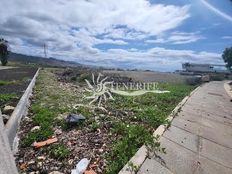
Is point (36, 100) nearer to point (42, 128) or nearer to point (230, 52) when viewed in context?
point (42, 128)

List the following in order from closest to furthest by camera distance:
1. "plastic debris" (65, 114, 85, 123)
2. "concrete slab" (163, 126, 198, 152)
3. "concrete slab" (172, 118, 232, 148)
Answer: "concrete slab" (163, 126, 198, 152) < "concrete slab" (172, 118, 232, 148) < "plastic debris" (65, 114, 85, 123)

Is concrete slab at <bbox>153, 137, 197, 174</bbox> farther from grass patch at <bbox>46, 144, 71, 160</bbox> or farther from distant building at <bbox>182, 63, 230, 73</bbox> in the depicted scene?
distant building at <bbox>182, 63, 230, 73</bbox>

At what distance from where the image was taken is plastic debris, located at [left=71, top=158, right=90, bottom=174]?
13.8 ft

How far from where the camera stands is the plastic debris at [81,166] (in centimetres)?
420

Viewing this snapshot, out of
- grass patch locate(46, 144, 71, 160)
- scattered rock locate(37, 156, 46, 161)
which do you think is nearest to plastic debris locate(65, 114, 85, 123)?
grass patch locate(46, 144, 71, 160)

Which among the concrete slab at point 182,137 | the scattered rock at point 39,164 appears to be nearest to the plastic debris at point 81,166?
the scattered rock at point 39,164

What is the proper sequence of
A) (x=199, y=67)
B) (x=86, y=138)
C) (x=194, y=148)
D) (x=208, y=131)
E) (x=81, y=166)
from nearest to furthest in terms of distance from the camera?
(x=81, y=166)
(x=194, y=148)
(x=86, y=138)
(x=208, y=131)
(x=199, y=67)

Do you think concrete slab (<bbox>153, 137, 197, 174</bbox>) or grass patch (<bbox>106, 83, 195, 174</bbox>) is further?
grass patch (<bbox>106, 83, 195, 174</bbox>)

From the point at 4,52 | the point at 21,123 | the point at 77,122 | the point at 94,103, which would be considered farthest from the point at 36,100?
the point at 4,52

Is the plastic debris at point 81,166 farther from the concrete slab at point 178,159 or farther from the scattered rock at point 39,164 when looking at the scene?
the concrete slab at point 178,159

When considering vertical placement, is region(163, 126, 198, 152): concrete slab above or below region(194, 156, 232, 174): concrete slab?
above

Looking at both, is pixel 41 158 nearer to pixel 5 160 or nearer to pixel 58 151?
pixel 58 151

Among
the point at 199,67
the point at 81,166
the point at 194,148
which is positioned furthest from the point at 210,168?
the point at 199,67

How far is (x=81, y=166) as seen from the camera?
435 centimetres
